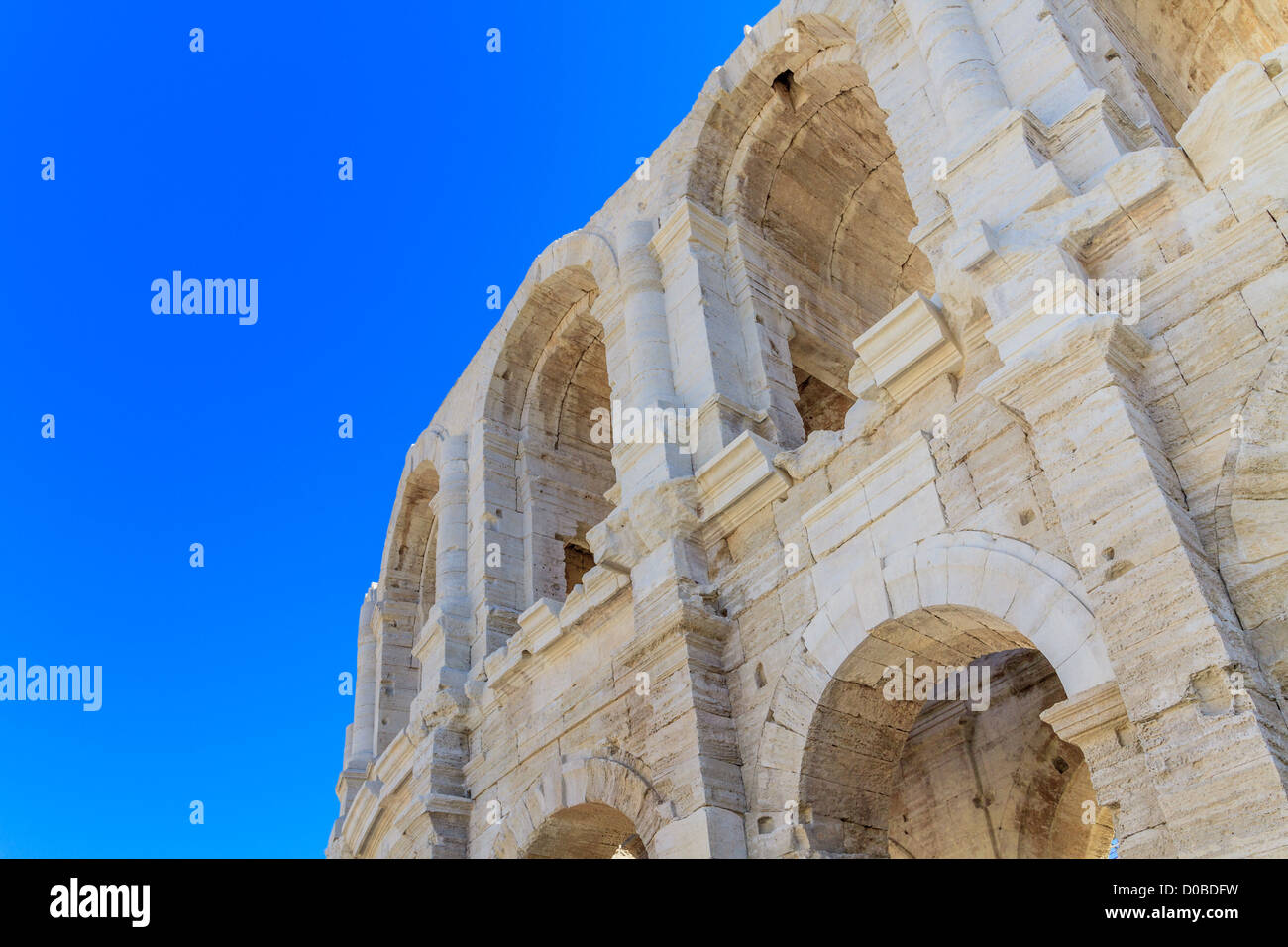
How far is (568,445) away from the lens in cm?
1214

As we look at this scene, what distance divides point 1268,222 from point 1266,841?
9.38 ft

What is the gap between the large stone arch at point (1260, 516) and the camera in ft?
14.7

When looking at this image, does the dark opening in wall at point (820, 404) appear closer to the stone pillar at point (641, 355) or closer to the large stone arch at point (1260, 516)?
the stone pillar at point (641, 355)

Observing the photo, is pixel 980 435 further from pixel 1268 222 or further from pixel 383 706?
pixel 383 706

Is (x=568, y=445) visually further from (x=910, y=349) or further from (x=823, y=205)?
(x=910, y=349)

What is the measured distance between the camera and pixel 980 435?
5.92 metres

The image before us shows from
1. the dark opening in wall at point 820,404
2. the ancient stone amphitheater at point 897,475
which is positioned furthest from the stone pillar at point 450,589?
the dark opening in wall at point 820,404

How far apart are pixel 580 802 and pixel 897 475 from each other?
3.34 meters

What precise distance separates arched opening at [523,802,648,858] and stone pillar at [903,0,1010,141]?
5339mm

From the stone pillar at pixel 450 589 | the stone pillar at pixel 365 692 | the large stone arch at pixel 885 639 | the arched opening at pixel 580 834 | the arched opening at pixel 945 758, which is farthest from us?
the stone pillar at pixel 365 692

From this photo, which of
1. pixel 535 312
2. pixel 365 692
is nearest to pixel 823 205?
pixel 535 312

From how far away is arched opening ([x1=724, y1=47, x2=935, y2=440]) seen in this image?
9.48m

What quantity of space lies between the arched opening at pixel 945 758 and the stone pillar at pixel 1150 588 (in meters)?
1.36
